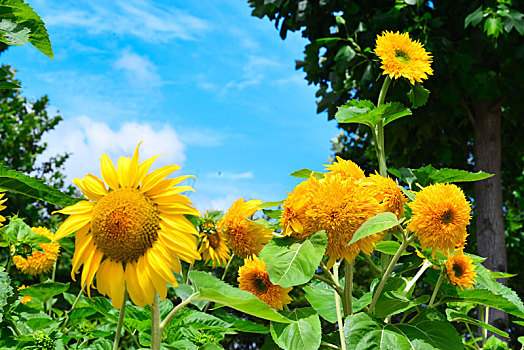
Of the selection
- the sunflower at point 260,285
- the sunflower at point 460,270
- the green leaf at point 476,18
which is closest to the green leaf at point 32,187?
the sunflower at point 260,285

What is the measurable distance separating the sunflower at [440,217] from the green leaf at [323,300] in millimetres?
301

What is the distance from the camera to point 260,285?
1121mm

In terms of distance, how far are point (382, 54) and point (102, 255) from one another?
1025 mm

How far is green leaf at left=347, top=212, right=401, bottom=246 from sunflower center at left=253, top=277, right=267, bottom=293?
311mm

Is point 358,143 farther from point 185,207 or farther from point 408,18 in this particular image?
point 185,207

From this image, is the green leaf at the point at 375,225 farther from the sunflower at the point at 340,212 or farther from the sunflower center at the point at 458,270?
the sunflower center at the point at 458,270

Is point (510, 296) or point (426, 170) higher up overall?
point (426, 170)

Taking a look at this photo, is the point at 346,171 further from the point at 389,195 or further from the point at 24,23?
the point at 24,23

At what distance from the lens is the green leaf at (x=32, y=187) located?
1.03 metres

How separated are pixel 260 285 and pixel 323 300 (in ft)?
0.66

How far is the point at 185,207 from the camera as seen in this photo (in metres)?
0.91

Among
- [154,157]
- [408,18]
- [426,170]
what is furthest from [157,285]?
[408,18]

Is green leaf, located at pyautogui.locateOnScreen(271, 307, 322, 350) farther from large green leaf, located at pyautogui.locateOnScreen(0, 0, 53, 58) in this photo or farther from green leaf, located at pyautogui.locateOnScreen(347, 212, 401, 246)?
large green leaf, located at pyautogui.locateOnScreen(0, 0, 53, 58)

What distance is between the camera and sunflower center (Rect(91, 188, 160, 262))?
88 cm
